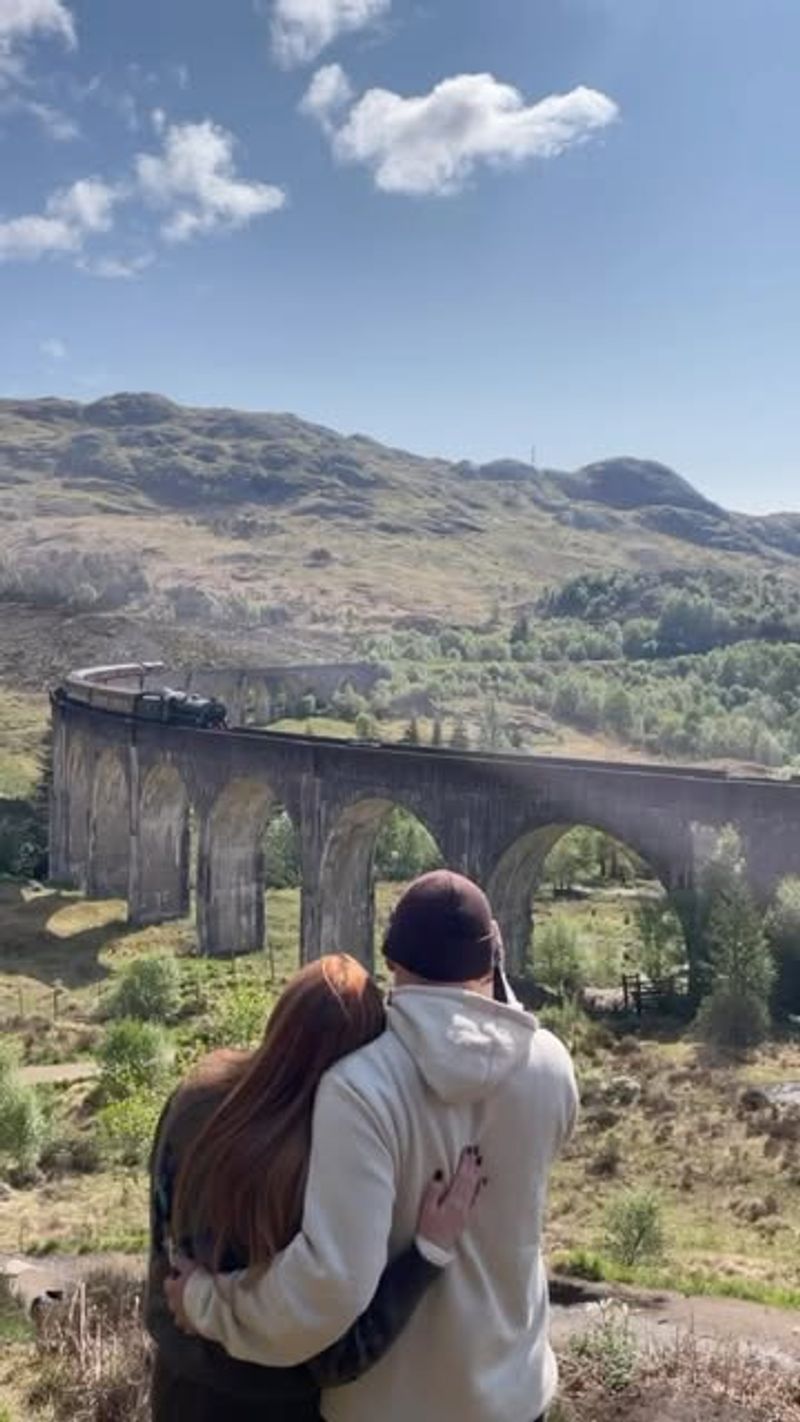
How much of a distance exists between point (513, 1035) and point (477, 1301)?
81 centimetres

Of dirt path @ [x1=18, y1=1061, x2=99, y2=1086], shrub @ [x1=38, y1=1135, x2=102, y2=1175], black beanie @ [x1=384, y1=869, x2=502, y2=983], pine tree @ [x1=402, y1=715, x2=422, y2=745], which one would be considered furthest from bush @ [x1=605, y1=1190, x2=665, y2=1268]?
pine tree @ [x1=402, y1=715, x2=422, y2=745]

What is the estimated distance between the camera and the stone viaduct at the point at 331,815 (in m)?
30.2

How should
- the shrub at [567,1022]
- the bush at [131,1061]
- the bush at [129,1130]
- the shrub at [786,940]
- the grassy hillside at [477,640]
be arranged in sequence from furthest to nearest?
1. the grassy hillside at [477,640]
2. the shrub at [567,1022]
3. the shrub at [786,940]
4. the bush at [131,1061]
5. the bush at [129,1130]

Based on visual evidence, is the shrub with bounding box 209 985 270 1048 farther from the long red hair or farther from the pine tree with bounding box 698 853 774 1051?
the long red hair

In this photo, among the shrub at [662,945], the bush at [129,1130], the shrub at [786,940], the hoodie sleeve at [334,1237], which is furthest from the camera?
the shrub at [662,945]

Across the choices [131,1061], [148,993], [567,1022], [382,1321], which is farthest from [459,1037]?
[148,993]

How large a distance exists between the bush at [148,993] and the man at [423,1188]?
30.8m

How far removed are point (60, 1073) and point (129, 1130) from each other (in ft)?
30.0

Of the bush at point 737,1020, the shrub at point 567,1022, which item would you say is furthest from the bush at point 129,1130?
the bush at point 737,1020

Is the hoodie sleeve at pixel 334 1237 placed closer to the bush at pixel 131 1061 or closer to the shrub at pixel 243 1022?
the bush at pixel 131 1061

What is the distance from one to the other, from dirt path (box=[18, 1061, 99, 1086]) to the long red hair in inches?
1023

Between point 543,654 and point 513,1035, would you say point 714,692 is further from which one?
point 513,1035

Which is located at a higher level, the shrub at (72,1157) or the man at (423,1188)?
the man at (423,1188)

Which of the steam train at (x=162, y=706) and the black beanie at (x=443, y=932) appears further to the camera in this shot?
the steam train at (x=162, y=706)
